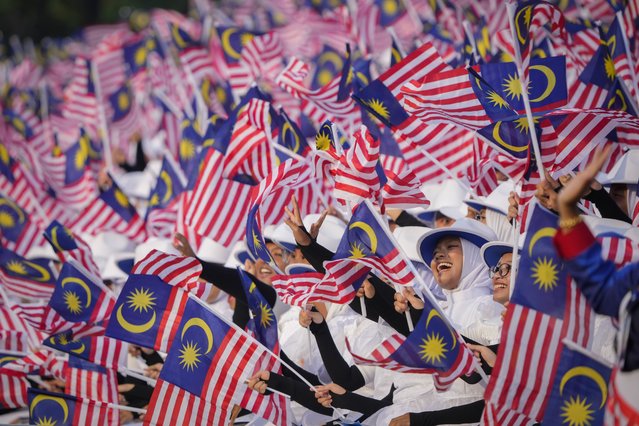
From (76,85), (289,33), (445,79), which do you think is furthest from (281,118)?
(289,33)

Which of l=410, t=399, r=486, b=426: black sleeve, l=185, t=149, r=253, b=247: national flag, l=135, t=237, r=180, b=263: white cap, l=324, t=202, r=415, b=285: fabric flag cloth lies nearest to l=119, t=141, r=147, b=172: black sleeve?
l=135, t=237, r=180, b=263: white cap

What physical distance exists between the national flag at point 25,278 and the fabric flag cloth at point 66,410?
1.74m

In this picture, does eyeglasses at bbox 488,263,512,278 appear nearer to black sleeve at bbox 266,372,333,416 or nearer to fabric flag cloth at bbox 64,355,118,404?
black sleeve at bbox 266,372,333,416

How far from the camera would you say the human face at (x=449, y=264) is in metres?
5.91

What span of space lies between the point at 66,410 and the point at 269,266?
5.66ft

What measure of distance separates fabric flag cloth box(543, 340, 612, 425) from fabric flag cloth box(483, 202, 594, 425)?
4cm

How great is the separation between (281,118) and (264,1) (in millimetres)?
14513

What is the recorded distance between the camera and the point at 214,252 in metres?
9.00

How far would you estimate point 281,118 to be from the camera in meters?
8.34

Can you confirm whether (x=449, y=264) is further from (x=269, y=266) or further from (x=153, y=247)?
(x=153, y=247)

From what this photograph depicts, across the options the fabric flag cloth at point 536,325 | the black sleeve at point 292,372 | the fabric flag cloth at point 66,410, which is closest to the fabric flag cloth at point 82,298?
the fabric flag cloth at point 66,410

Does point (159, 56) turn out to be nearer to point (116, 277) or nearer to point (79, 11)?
point (116, 277)

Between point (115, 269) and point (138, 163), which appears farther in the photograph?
point (138, 163)

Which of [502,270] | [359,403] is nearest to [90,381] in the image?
[359,403]
